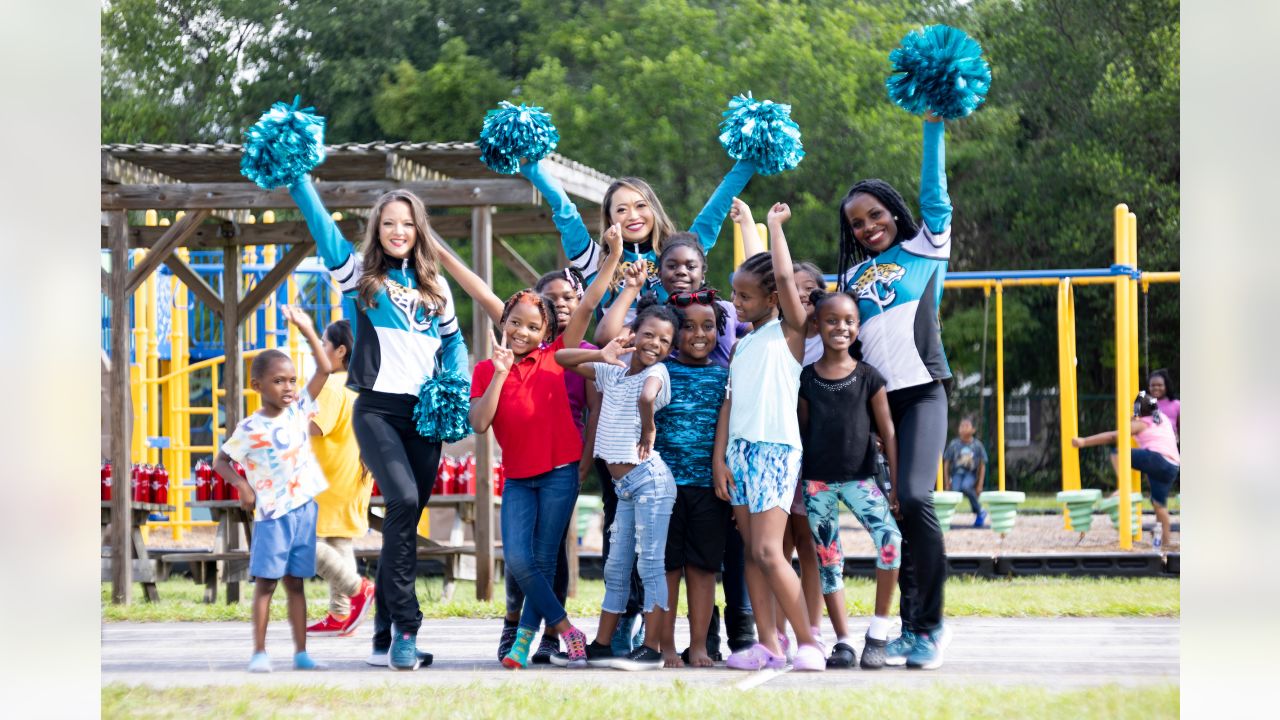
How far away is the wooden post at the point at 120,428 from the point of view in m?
9.70

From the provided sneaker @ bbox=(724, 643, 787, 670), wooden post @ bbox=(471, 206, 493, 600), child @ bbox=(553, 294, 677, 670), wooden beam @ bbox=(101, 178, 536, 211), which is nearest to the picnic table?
wooden beam @ bbox=(101, 178, 536, 211)

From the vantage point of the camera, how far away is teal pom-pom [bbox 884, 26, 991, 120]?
19.9 ft

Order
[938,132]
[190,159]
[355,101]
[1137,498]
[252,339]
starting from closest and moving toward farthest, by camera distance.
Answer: [938,132] → [190,159] → [1137,498] → [252,339] → [355,101]

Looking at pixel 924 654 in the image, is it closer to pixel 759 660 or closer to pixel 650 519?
pixel 759 660

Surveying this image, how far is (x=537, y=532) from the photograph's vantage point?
20.6 feet

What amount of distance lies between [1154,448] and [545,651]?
26.5ft

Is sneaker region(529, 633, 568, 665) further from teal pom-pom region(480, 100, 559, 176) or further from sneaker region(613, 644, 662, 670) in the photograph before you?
teal pom-pom region(480, 100, 559, 176)

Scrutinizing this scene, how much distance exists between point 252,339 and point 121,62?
12.7 m

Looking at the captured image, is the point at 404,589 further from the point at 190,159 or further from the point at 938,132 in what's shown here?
the point at 190,159

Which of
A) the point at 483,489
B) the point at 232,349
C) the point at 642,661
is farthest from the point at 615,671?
the point at 232,349
